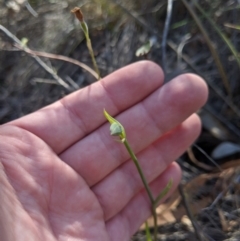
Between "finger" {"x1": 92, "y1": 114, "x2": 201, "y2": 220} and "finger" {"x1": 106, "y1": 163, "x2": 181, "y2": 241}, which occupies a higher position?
"finger" {"x1": 92, "y1": 114, "x2": 201, "y2": 220}

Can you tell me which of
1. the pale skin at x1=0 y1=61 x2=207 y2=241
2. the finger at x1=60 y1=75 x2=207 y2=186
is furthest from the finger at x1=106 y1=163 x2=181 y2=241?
the finger at x1=60 y1=75 x2=207 y2=186

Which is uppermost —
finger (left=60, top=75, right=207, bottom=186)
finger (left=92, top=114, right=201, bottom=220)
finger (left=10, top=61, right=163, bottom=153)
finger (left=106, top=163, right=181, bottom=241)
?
finger (left=10, top=61, right=163, bottom=153)

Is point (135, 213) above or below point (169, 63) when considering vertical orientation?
below

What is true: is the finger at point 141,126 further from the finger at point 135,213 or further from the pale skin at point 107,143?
the finger at point 135,213

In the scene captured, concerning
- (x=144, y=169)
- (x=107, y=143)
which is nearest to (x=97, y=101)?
(x=107, y=143)

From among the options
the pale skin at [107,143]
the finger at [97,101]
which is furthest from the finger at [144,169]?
the finger at [97,101]

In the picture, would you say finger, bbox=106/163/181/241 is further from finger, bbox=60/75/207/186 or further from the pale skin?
finger, bbox=60/75/207/186

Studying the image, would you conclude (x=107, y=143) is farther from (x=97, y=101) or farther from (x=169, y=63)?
(x=169, y=63)

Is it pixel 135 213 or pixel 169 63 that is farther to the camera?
pixel 169 63
